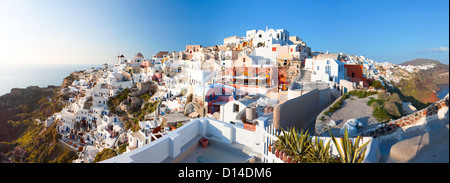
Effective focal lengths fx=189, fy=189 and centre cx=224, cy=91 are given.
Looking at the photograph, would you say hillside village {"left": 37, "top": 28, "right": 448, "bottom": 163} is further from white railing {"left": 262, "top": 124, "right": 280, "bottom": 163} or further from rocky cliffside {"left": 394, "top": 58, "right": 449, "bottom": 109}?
rocky cliffside {"left": 394, "top": 58, "right": 449, "bottom": 109}

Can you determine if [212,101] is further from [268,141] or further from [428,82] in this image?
[428,82]

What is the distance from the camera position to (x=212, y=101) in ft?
53.4

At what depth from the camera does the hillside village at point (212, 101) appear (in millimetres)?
3813

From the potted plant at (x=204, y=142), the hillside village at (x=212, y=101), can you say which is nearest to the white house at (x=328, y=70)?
the hillside village at (x=212, y=101)

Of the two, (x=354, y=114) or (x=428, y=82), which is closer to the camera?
(x=354, y=114)

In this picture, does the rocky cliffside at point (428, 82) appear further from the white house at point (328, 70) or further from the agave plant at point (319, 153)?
the white house at point (328, 70)

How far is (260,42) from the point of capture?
105 ft

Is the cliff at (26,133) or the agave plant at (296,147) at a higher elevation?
the agave plant at (296,147)

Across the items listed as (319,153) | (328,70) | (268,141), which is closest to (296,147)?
(319,153)

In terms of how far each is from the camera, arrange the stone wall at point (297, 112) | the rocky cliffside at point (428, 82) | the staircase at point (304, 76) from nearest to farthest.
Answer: the rocky cliffside at point (428, 82), the stone wall at point (297, 112), the staircase at point (304, 76)

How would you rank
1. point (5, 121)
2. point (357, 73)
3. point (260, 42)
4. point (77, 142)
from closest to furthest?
1. point (357, 73)
2. point (5, 121)
3. point (77, 142)
4. point (260, 42)
